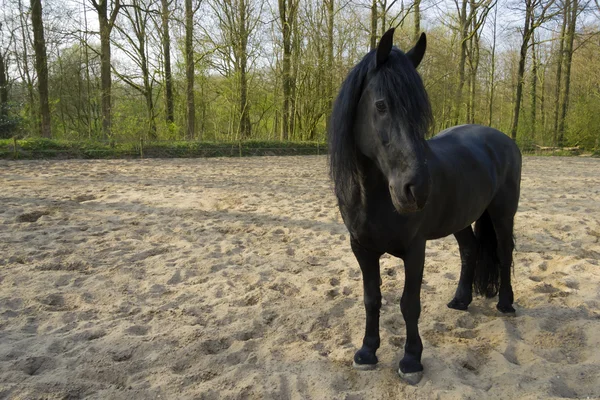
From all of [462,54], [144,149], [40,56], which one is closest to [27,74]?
[40,56]

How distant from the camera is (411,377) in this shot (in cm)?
218

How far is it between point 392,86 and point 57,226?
5.01 metres

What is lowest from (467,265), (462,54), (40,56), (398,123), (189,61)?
(467,265)

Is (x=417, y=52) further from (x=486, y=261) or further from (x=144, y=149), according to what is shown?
(x=144, y=149)

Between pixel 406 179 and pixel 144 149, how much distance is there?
15.3m

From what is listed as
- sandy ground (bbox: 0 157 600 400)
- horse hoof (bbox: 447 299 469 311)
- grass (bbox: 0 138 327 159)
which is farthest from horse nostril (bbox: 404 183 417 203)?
grass (bbox: 0 138 327 159)

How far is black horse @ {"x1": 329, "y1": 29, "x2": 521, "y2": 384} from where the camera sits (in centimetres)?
171

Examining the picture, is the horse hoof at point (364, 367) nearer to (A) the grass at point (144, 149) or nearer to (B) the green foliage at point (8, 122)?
(A) the grass at point (144, 149)

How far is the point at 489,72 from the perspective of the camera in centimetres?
2558

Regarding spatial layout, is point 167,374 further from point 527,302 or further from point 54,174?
point 54,174

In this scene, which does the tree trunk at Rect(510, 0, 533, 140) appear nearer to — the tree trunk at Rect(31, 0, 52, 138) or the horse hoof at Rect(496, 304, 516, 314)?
the horse hoof at Rect(496, 304, 516, 314)

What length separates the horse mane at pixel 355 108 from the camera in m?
1.71

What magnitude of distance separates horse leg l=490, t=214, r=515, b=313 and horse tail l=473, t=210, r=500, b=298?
58 millimetres

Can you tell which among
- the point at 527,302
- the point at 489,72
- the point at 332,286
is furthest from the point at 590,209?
the point at 489,72
